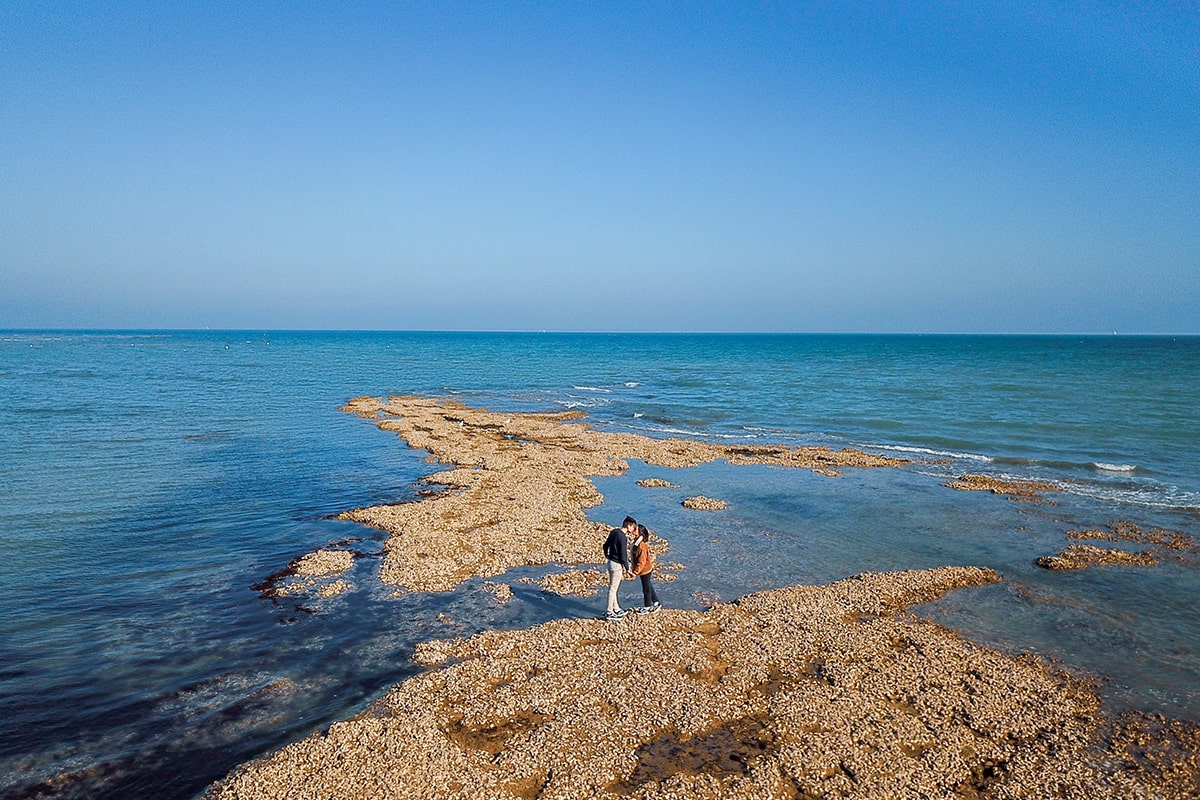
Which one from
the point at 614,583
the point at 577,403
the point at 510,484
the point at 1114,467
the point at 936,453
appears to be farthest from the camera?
the point at 577,403

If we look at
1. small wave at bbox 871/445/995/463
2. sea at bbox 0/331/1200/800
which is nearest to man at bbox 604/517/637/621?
sea at bbox 0/331/1200/800

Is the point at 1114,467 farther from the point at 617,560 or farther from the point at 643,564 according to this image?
the point at 617,560

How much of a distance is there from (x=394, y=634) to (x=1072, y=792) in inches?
570

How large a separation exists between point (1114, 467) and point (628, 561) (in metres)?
34.3

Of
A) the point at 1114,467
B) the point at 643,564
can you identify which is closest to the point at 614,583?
the point at 643,564

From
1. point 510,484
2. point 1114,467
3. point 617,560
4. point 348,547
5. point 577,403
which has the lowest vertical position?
point 348,547

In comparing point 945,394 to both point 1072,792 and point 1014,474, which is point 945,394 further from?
point 1072,792

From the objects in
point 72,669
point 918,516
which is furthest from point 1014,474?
point 72,669

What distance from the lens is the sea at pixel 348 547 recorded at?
13414 mm

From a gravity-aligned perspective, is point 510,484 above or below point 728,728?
above

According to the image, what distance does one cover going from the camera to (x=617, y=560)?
57.6ft

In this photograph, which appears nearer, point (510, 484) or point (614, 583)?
point (614, 583)

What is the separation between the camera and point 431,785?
425 inches

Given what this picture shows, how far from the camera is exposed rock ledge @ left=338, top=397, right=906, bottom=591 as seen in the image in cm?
2223
